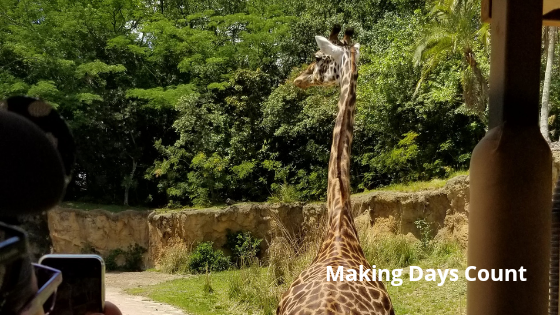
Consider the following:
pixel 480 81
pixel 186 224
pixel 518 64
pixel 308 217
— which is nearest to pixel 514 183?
pixel 518 64

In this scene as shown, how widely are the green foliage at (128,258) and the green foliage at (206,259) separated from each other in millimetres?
1240

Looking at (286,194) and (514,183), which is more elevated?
(286,194)

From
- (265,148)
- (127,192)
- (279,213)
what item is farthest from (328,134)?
(127,192)

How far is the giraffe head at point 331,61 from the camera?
3594 millimetres

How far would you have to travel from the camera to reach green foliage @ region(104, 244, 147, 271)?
10.0 metres

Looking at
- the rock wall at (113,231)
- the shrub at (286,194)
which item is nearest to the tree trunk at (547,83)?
the shrub at (286,194)

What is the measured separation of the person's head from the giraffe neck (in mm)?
2542

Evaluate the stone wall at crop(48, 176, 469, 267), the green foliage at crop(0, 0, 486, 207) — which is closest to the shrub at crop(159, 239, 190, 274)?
the stone wall at crop(48, 176, 469, 267)

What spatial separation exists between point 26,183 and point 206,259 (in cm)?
965

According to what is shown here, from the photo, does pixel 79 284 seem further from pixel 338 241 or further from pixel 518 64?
pixel 338 241

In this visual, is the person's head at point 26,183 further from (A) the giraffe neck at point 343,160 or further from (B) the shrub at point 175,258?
(B) the shrub at point 175,258

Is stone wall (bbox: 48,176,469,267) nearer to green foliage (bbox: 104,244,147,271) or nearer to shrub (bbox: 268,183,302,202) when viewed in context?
green foliage (bbox: 104,244,147,271)

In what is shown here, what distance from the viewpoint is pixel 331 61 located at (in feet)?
12.5

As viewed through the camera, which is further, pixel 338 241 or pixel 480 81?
pixel 480 81
